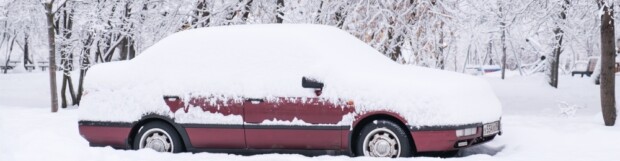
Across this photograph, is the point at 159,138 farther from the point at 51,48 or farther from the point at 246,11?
the point at 51,48

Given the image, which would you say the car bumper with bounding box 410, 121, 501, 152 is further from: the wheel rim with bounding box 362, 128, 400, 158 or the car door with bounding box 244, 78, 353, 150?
the car door with bounding box 244, 78, 353, 150

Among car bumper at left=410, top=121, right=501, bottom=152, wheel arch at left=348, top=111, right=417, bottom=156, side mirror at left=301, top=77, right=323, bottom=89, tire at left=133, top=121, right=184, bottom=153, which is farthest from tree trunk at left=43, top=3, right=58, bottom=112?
car bumper at left=410, top=121, right=501, bottom=152

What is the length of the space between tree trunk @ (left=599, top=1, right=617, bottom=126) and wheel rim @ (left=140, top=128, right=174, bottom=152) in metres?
6.16

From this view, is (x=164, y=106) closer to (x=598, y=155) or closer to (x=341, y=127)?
(x=341, y=127)

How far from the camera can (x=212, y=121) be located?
267 inches

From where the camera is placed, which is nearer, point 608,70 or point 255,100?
point 255,100

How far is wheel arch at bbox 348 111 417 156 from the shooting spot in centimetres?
636

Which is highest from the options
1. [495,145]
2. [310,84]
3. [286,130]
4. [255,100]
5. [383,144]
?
[310,84]

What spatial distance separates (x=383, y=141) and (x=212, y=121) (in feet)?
6.02

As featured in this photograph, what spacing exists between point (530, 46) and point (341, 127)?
2820 cm

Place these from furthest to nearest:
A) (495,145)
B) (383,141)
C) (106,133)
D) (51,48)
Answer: (51,48) → (495,145) → (106,133) → (383,141)

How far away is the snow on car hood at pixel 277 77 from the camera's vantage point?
636 cm

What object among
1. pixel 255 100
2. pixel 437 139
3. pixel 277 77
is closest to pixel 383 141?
pixel 437 139

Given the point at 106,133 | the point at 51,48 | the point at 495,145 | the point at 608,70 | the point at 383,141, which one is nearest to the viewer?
the point at 383,141
